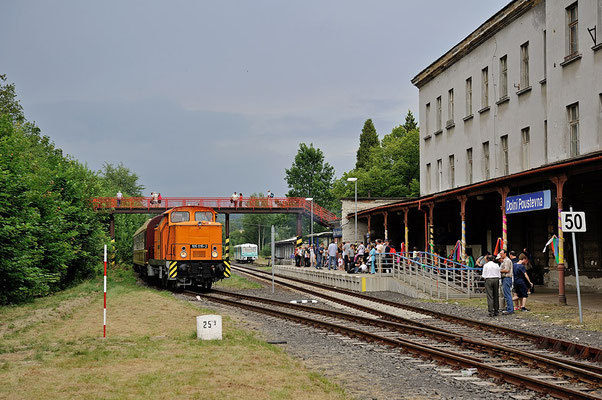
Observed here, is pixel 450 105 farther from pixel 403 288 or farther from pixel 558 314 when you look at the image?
pixel 558 314

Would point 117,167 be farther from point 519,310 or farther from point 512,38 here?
point 519,310

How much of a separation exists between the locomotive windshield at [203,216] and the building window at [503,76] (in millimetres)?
14478

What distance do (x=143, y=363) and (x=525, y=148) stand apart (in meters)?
23.1

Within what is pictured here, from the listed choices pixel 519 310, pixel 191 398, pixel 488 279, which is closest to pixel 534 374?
pixel 191 398

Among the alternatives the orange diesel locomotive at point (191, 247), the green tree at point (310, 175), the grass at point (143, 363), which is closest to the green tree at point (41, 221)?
the orange diesel locomotive at point (191, 247)

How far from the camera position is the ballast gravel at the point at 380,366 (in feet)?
29.9

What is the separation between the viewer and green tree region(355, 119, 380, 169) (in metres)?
91.8

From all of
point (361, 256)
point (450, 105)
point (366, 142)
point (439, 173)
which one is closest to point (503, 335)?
point (361, 256)

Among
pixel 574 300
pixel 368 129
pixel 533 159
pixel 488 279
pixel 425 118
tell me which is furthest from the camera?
pixel 368 129

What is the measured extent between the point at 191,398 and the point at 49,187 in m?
25.9

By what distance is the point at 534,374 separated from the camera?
10234 mm

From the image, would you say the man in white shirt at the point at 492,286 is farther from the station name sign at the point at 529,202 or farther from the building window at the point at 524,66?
the building window at the point at 524,66

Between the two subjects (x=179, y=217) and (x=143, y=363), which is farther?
(x=179, y=217)

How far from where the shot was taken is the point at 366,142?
92375mm
